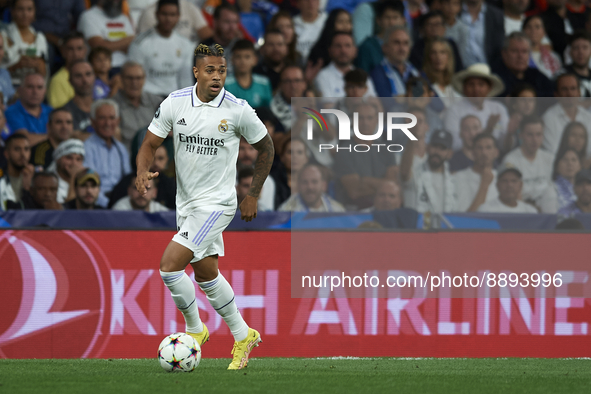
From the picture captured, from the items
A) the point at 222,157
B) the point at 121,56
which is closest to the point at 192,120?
the point at 222,157

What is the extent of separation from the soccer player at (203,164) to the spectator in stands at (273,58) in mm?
3726

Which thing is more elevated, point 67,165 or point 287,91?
point 287,91

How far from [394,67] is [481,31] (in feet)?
4.45

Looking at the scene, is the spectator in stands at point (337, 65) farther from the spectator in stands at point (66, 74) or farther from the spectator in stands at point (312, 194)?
the spectator in stands at point (66, 74)

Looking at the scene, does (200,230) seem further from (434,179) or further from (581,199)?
(581,199)

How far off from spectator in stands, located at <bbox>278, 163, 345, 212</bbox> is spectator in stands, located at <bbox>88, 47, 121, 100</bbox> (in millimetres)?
2767

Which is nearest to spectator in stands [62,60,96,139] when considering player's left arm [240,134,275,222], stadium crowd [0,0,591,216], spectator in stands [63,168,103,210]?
stadium crowd [0,0,591,216]

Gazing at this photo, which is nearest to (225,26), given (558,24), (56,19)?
(56,19)

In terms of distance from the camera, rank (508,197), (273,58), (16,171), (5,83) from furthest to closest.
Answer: (273,58) < (5,83) < (16,171) < (508,197)

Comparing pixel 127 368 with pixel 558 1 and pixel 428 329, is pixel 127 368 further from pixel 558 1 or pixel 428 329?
pixel 558 1

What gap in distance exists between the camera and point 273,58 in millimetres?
9180

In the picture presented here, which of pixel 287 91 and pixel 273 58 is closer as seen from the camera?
pixel 287 91

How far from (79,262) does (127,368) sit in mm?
1802

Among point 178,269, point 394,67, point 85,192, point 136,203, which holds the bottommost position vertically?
point 178,269
